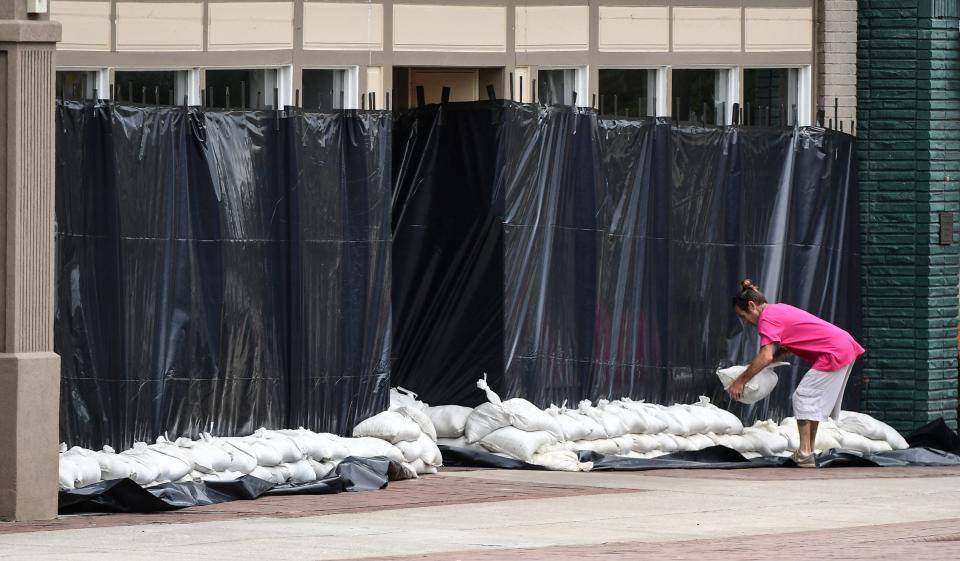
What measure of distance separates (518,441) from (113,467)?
354 centimetres

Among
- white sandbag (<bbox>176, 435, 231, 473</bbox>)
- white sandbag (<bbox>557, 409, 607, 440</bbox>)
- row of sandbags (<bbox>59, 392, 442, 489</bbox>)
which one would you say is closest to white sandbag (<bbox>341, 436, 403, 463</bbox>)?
row of sandbags (<bbox>59, 392, 442, 489</bbox>)

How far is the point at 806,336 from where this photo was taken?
Result: 15.4 metres

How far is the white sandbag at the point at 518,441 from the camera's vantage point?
14.3 m

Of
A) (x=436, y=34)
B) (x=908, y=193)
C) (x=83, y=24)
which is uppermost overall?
(x=436, y=34)

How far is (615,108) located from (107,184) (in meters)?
4.76

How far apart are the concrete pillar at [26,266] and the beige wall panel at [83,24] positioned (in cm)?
205

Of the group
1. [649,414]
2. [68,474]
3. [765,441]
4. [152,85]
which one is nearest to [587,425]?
[649,414]

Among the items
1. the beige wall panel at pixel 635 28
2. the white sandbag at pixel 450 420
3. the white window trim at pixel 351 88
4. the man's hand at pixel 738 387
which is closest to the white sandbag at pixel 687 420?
the man's hand at pixel 738 387

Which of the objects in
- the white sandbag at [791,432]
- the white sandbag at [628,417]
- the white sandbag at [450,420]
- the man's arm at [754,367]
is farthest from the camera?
the white sandbag at [791,432]

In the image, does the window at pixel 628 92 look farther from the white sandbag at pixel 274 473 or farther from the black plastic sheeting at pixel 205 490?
the white sandbag at pixel 274 473

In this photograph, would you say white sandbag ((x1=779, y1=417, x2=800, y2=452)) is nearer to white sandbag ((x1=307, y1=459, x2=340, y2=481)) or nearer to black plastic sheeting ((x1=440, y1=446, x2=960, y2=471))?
black plastic sheeting ((x1=440, y1=446, x2=960, y2=471))

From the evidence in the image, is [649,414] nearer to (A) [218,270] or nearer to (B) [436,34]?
(B) [436,34]

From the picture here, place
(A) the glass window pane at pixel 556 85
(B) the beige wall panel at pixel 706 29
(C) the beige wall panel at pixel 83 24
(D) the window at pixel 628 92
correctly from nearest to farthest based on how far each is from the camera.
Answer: (C) the beige wall panel at pixel 83 24, (A) the glass window pane at pixel 556 85, (D) the window at pixel 628 92, (B) the beige wall panel at pixel 706 29

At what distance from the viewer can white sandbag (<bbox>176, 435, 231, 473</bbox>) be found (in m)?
12.4
